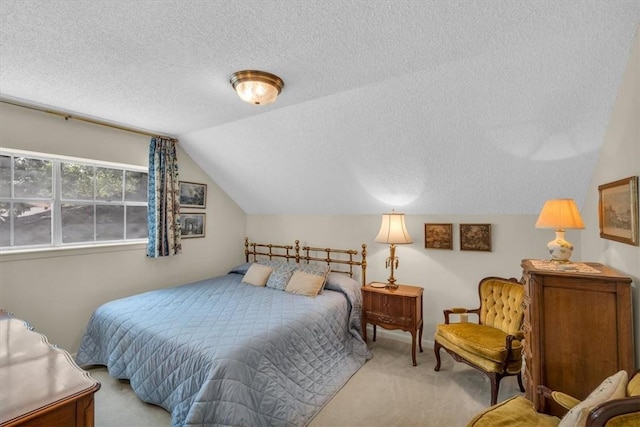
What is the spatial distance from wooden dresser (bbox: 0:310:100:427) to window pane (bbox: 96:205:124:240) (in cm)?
213

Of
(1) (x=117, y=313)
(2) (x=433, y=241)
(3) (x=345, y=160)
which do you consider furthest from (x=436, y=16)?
(1) (x=117, y=313)

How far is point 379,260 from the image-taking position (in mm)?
3707

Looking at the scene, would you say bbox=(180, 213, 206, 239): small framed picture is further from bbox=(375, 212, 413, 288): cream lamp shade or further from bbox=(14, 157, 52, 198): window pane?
bbox=(375, 212, 413, 288): cream lamp shade

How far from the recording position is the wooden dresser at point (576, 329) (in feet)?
5.20

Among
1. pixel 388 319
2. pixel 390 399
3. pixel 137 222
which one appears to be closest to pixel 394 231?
pixel 388 319

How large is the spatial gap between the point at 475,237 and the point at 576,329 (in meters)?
1.54

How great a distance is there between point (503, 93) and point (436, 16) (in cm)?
95

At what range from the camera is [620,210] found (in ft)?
5.69

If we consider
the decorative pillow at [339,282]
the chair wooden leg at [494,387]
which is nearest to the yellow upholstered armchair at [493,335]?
the chair wooden leg at [494,387]

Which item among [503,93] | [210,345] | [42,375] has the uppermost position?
[503,93]

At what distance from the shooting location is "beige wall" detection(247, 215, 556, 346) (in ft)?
9.75

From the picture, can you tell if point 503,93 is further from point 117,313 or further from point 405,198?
point 117,313

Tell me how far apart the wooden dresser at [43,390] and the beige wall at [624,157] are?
101 inches

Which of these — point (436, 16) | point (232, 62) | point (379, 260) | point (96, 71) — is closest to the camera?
point (436, 16)
